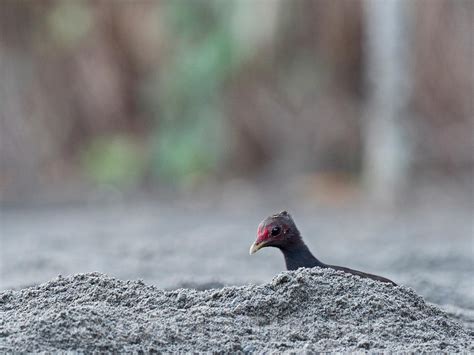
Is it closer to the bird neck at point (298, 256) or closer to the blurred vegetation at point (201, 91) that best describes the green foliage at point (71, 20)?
the blurred vegetation at point (201, 91)

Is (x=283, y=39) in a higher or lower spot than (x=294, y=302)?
higher

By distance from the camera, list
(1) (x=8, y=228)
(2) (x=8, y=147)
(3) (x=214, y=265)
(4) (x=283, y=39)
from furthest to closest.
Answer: (2) (x=8, y=147)
(4) (x=283, y=39)
(1) (x=8, y=228)
(3) (x=214, y=265)

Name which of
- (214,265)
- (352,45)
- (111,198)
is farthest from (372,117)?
(214,265)

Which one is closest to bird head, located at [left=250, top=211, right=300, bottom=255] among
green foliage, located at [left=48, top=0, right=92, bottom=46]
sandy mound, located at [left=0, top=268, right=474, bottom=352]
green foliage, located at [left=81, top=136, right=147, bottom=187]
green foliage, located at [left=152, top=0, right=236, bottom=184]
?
sandy mound, located at [left=0, top=268, right=474, bottom=352]

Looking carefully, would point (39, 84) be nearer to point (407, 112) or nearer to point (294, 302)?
point (407, 112)

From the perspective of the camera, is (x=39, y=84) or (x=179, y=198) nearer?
(x=179, y=198)

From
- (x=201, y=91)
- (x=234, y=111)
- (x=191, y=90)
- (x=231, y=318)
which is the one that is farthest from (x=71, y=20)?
(x=231, y=318)

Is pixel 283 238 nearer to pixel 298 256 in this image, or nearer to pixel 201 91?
pixel 298 256
